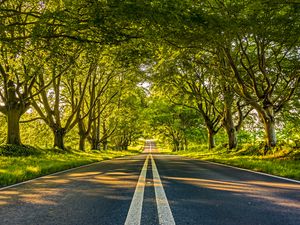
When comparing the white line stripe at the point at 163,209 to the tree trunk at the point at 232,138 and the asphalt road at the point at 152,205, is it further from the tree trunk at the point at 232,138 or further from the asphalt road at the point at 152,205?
the tree trunk at the point at 232,138

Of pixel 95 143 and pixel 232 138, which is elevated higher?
pixel 232 138

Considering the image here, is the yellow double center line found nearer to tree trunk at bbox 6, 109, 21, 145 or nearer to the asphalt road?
the asphalt road

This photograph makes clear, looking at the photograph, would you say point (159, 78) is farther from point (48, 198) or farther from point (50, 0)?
point (48, 198)

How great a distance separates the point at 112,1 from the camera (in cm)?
761

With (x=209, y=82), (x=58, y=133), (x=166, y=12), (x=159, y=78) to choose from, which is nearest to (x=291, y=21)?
(x=166, y=12)

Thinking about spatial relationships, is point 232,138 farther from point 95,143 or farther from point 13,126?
point 13,126

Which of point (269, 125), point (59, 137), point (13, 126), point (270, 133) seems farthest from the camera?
point (59, 137)

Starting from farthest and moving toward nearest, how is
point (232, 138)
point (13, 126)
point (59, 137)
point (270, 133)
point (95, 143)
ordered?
point (95, 143) → point (232, 138) → point (59, 137) → point (13, 126) → point (270, 133)

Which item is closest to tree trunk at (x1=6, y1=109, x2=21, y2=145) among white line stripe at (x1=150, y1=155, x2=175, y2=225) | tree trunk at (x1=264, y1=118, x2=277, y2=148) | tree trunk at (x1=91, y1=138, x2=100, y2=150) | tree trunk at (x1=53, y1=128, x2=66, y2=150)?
tree trunk at (x1=53, y1=128, x2=66, y2=150)

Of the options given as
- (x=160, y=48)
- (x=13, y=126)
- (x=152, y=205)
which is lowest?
(x=152, y=205)

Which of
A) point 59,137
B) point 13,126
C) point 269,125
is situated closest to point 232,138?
point 269,125

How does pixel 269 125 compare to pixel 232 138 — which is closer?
pixel 269 125

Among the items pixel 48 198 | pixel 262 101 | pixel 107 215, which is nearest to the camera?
pixel 107 215

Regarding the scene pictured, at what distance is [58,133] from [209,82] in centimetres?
1342
